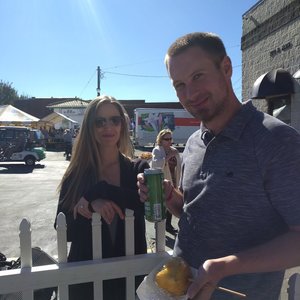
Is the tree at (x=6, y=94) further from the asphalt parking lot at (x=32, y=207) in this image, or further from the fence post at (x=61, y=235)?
the fence post at (x=61, y=235)

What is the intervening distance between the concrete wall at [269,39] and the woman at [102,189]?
734 cm

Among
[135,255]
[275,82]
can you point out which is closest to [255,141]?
[135,255]

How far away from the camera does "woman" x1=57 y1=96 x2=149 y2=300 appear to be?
2076mm

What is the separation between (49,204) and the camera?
32.8ft

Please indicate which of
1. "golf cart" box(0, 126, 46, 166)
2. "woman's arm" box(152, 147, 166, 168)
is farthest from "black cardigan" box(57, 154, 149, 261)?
"golf cart" box(0, 126, 46, 166)

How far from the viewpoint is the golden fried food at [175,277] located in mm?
1450

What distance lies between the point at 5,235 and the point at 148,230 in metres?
2.73

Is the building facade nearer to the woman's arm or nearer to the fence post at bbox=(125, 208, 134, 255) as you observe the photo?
the woman's arm

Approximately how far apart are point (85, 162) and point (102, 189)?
1.17 ft

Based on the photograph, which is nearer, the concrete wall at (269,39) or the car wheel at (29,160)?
the concrete wall at (269,39)

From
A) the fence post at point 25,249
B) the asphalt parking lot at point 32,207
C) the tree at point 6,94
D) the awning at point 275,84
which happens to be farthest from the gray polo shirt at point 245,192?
the tree at point 6,94

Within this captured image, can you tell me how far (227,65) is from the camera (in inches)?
62.2

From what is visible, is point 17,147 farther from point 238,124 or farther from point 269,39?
point 238,124

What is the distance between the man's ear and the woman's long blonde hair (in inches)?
39.8
